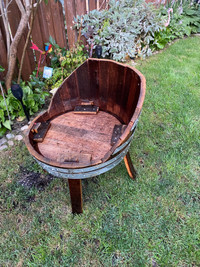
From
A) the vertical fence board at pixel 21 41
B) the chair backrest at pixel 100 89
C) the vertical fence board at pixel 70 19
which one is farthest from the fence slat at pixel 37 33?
the chair backrest at pixel 100 89

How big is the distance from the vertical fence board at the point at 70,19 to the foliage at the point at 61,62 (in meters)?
0.34

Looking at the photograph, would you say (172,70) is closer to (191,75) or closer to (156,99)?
(191,75)

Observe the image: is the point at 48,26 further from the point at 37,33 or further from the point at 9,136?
the point at 9,136

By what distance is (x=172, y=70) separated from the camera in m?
3.87

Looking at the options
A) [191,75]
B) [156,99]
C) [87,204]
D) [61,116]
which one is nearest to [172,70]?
[191,75]

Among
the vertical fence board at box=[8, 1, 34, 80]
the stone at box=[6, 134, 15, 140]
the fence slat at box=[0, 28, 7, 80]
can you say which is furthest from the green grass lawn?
the vertical fence board at box=[8, 1, 34, 80]

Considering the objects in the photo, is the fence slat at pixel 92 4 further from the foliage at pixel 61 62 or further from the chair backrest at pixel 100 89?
the chair backrest at pixel 100 89

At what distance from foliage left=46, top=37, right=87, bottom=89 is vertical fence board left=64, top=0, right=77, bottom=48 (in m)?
0.34

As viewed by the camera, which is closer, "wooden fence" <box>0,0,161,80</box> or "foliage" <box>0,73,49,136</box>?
"foliage" <box>0,73,49,136</box>

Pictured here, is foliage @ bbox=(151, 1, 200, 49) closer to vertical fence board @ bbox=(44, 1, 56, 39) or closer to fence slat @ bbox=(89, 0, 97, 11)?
fence slat @ bbox=(89, 0, 97, 11)


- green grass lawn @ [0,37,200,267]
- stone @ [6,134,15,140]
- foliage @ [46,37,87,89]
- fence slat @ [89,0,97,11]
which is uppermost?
fence slat @ [89,0,97,11]

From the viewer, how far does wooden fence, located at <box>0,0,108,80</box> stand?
263cm

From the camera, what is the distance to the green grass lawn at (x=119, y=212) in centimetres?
153

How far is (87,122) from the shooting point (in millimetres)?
1763
